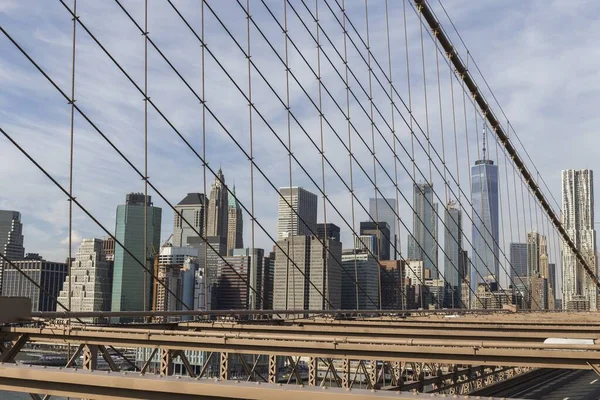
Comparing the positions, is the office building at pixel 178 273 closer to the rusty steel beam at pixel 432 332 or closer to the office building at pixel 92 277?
the office building at pixel 92 277

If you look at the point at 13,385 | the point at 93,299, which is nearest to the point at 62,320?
the point at 13,385

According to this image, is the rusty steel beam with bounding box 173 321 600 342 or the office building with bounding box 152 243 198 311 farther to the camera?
the office building with bounding box 152 243 198 311

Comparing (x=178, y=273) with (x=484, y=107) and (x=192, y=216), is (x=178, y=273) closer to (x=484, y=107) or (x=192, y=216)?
(x=192, y=216)

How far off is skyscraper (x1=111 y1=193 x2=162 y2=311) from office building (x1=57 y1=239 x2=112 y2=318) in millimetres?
1101

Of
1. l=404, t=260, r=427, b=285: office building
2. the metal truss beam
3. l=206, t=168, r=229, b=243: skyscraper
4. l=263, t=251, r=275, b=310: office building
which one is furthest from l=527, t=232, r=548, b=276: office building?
the metal truss beam

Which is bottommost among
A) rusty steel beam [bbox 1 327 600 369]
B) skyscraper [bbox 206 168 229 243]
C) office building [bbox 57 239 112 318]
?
rusty steel beam [bbox 1 327 600 369]

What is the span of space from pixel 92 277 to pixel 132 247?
17739 millimetres

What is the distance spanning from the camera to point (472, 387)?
24859mm

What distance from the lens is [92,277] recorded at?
73.2m

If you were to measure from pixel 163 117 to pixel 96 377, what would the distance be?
46.3 ft

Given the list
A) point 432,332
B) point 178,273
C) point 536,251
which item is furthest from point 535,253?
point 432,332

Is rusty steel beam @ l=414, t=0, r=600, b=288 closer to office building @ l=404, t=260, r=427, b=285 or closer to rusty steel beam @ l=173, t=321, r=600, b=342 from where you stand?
office building @ l=404, t=260, r=427, b=285

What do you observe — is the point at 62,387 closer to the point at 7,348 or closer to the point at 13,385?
the point at 13,385

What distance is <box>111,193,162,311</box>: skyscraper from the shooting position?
46719mm
